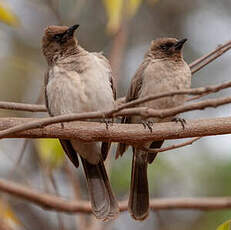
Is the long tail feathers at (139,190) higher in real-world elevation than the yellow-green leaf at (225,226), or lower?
lower

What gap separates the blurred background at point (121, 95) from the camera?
17.8ft

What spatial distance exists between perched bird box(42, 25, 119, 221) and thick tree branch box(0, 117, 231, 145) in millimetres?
665

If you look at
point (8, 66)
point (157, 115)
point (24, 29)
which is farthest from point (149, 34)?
point (157, 115)

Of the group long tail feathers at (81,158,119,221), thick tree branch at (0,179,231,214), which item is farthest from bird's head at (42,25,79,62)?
thick tree branch at (0,179,231,214)

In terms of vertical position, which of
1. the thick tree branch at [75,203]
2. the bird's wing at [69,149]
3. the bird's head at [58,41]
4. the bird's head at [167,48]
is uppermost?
the bird's head at [58,41]

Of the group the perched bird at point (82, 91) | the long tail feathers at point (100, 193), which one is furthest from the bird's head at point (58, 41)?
the long tail feathers at point (100, 193)

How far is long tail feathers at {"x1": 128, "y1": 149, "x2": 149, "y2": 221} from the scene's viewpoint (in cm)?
394

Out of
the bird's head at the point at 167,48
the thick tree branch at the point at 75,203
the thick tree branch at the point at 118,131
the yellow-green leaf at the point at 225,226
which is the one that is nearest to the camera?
the yellow-green leaf at the point at 225,226

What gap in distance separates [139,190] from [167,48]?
1.00m

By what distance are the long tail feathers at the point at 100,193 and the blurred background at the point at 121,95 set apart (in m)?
0.29

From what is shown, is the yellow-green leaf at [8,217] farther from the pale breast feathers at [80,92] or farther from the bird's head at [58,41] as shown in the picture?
the bird's head at [58,41]

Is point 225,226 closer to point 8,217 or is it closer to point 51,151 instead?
point 51,151

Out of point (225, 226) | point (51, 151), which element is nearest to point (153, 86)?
point (51, 151)

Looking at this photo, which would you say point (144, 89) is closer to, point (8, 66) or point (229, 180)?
point (229, 180)
